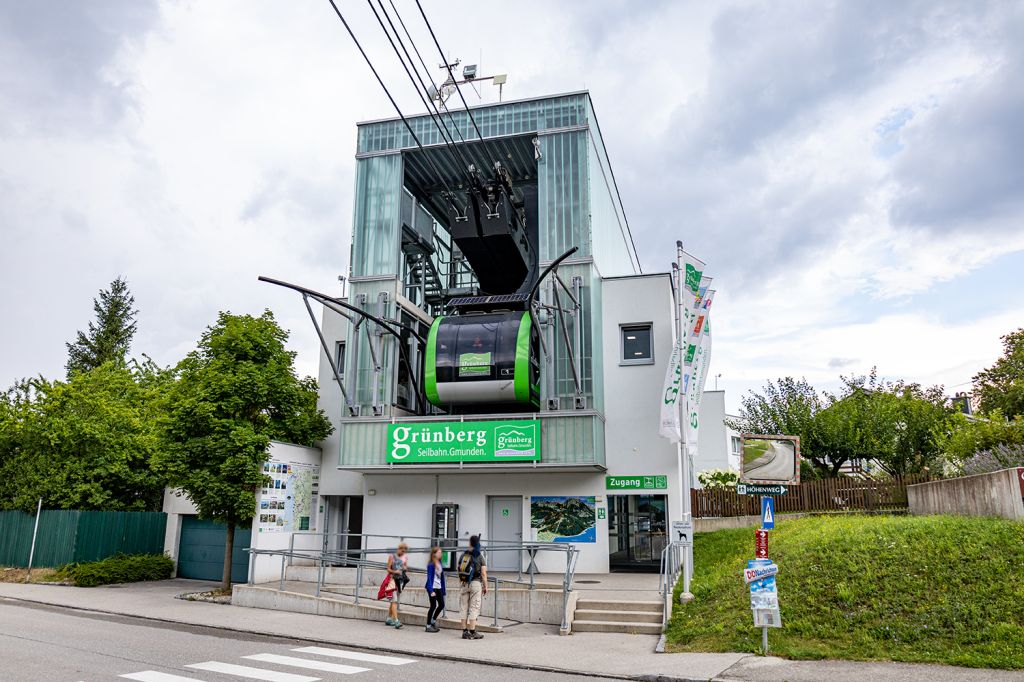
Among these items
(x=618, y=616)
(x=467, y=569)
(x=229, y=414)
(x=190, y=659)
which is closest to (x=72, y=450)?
(x=229, y=414)

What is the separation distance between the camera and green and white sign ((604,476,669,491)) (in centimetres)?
2019

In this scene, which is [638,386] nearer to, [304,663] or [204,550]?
[304,663]

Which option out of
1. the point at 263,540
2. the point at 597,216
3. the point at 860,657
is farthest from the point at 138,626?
the point at 597,216

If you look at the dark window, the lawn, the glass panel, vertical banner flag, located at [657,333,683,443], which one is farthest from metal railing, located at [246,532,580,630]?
the glass panel

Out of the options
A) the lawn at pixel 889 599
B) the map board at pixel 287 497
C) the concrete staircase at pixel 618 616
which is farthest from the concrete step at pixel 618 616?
the map board at pixel 287 497

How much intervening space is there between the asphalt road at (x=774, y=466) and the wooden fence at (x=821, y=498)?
12841mm

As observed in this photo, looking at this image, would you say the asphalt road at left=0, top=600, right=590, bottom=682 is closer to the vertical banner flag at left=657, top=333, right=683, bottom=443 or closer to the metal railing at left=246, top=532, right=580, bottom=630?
the metal railing at left=246, top=532, right=580, bottom=630

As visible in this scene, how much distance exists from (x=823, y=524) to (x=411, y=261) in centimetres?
1574

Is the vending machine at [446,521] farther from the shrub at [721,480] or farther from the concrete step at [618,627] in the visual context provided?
the shrub at [721,480]

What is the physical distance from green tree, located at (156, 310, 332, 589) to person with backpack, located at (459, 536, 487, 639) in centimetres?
761

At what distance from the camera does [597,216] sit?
22.8 metres

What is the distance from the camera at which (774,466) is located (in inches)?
400

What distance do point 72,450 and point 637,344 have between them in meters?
18.6

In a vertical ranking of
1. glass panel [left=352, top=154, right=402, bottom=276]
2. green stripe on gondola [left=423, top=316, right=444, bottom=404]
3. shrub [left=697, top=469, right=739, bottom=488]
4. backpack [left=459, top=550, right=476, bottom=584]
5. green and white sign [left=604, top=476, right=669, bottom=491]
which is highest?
glass panel [left=352, top=154, right=402, bottom=276]
